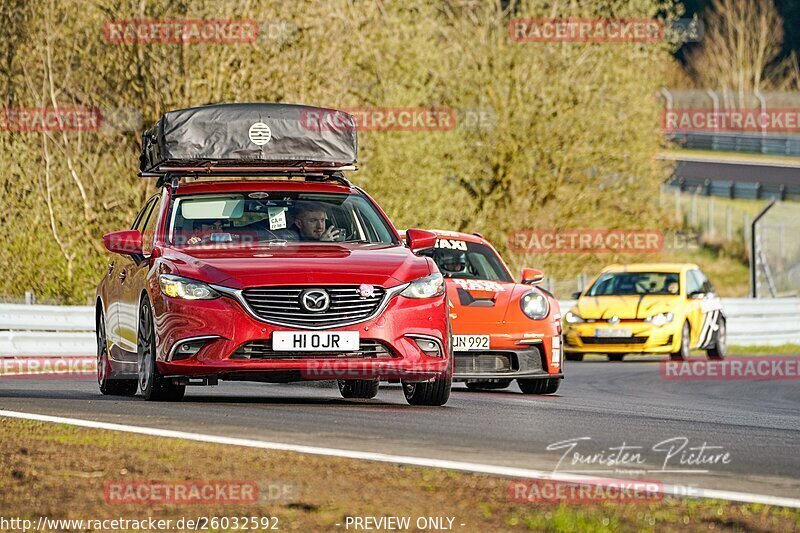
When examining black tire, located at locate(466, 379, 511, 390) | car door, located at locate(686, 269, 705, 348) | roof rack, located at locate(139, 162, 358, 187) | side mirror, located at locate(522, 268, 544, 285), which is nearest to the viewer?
roof rack, located at locate(139, 162, 358, 187)

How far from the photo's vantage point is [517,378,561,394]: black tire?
15.5 meters

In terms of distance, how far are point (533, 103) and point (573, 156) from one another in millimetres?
1430

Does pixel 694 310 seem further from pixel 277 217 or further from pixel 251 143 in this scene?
pixel 277 217

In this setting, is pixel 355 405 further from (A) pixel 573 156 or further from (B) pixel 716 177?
(B) pixel 716 177

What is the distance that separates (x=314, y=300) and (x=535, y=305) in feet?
14.9

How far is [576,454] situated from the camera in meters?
8.78

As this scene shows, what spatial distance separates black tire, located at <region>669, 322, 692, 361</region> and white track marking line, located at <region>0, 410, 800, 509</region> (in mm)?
15510

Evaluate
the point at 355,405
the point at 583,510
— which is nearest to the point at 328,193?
the point at 355,405

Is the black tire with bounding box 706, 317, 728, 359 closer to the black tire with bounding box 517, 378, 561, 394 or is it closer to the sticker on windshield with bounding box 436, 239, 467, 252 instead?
the sticker on windshield with bounding box 436, 239, 467, 252

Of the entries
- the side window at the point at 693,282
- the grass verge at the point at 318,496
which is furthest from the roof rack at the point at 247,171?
the side window at the point at 693,282

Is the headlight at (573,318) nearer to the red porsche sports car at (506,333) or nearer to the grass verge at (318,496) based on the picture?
the red porsche sports car at (506,333)

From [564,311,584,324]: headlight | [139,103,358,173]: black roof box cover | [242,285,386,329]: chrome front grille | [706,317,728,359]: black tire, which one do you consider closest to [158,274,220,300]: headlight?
[242,285,386,329]: chrome front grille

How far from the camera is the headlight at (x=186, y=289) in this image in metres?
11.2

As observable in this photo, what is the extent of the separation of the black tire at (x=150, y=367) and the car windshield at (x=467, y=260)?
14.6 feet
